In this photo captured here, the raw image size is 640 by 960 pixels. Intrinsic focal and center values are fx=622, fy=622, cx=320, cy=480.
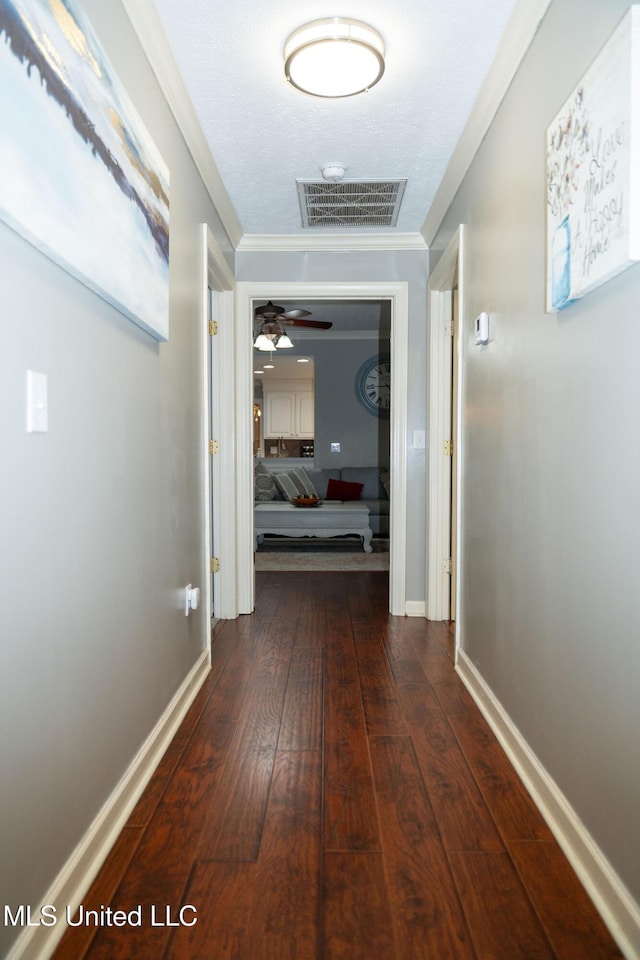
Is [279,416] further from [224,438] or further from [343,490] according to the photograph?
[224,438]

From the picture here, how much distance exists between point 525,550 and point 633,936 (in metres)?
1.00

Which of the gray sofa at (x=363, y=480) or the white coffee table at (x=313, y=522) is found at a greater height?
the gray sofa at (x=363, y=480)

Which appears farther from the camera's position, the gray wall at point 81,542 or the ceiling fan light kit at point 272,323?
the ceiling fan light kit at point 272,323

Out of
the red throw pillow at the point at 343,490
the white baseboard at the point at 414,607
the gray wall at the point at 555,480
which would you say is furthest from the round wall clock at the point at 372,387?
the gray wall at the point at 555,480

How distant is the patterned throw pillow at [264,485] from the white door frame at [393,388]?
318 centimetres

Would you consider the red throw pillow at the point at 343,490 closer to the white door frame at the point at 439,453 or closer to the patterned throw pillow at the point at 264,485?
the patterned throw pillow at the point at 264,485

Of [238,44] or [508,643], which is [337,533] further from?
[238,44]

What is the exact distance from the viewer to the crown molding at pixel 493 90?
1.83 meters

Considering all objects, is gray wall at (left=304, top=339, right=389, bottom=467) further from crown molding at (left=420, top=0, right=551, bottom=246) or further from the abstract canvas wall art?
the abstract canvas wall art

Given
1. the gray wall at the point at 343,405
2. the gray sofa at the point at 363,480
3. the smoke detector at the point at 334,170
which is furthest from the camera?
the gray wall at the point at 343,405

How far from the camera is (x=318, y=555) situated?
19.7 feet

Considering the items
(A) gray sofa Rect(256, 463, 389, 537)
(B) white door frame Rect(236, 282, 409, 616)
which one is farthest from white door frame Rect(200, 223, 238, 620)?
(A) gray sofa Rect(256, 463, 389, 537)

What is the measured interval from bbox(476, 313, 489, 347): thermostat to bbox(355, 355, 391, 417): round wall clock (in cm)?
556

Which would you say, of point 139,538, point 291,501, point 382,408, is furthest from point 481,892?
point 382,408
